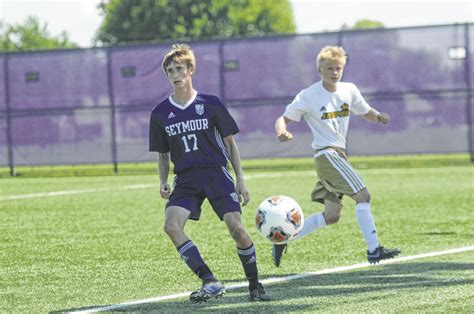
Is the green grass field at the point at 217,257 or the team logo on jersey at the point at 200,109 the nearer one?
the green grass field at the point at 217,257

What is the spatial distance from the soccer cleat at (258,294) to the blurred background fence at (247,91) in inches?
544

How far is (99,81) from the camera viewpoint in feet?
71.1

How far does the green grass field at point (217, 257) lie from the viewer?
6.21 meters

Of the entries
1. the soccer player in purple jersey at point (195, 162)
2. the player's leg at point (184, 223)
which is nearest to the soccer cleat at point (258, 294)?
the soccer player in purple jersey at point (195, 162)

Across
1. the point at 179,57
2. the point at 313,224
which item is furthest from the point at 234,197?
the point at 313,224

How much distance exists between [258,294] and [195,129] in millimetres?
1209

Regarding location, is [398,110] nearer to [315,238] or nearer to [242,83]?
[242,83]

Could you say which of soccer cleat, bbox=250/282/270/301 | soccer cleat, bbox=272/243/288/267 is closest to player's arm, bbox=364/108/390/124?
soccer cleat, bbox=272/243/288/267

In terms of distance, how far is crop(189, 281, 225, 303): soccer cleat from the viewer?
6.01 m

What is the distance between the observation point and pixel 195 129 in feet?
20.8

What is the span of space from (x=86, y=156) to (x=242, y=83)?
4025 millimetres

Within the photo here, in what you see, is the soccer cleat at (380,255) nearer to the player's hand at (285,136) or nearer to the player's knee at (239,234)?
the player's hand at (285,136)

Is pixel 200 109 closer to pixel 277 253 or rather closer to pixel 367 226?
pixel 277 253

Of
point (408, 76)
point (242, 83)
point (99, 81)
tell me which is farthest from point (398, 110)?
point (99, 81)
